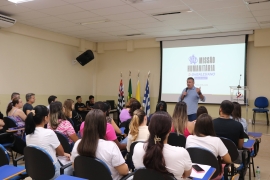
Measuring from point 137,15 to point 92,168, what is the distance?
4.65 m

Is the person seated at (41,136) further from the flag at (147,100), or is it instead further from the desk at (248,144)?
the flag at (147,100)

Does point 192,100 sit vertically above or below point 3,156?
above

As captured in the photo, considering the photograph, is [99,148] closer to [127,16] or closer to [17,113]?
[17,113]

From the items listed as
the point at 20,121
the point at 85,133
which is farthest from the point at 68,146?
the point at 20,121

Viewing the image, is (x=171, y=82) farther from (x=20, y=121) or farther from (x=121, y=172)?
(x=121, y=172)

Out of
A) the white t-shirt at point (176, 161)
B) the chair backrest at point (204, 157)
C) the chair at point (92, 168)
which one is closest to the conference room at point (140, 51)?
the chair backrest at point (204, 157)

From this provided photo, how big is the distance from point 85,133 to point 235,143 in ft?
6.47

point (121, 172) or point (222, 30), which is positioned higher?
point (222, 30)

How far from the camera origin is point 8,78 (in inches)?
268

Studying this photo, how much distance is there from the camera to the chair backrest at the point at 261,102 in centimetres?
715

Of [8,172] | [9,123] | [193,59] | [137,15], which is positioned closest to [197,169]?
[8,172]

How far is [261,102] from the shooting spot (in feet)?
23.6

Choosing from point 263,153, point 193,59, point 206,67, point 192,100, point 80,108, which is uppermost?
point 193,59

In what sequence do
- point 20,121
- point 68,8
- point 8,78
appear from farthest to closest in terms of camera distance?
point 8,78, point 68,8, point 20,121
